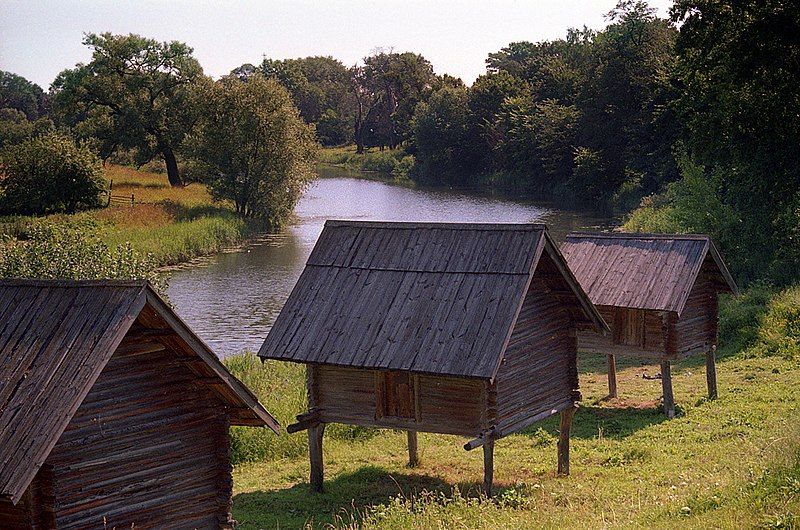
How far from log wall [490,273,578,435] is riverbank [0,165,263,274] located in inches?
1014

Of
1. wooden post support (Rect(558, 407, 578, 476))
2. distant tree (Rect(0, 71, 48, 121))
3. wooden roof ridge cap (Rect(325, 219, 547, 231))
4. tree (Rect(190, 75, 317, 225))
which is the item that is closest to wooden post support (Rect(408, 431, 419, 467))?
wooden post support (Rect(558, 407, 578, 476))

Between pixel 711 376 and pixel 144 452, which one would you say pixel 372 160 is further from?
pixel 144 452

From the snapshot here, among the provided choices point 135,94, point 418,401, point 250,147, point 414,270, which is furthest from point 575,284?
point 135,94

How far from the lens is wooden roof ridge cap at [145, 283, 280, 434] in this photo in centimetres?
1238

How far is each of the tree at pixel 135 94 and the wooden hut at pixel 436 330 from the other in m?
55.5

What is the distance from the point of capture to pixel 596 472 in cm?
1955

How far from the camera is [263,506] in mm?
Answer: 18109

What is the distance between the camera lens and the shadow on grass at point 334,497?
17312 millimetres

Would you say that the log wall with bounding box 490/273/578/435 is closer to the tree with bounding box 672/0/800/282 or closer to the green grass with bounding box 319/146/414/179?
the tree with bounding box 672/0/800/282

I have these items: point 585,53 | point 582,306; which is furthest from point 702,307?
point 585,53

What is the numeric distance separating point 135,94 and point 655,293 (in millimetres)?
57375

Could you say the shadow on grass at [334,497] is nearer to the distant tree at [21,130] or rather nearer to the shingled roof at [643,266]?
the shingled roof at [643,266]

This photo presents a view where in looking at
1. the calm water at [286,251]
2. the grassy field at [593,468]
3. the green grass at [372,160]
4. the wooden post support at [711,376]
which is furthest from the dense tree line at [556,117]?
the wooden post support at [711,376]

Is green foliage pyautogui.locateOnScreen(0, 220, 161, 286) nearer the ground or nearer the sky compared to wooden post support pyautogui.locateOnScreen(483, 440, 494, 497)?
nearer the sky
